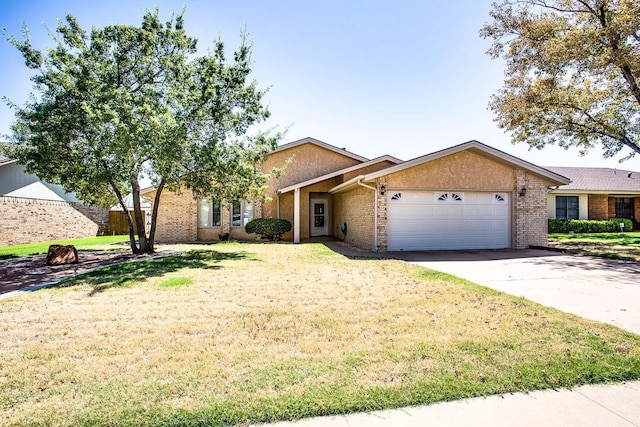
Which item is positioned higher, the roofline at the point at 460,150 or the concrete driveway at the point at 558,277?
the roofline at the point at 460,150

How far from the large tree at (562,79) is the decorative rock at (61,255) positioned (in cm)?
1913

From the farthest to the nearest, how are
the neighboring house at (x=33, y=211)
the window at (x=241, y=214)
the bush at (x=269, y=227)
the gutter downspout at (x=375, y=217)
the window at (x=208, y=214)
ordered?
the window at (x=241, y=214) → the window at (x=208, y=214) → the bush at (x=269, y=227) → the neighboring house at (x=33, y=211) → the gutter downspout at (x=375, y=217)

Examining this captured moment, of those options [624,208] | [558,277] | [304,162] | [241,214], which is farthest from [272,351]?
[624,208]

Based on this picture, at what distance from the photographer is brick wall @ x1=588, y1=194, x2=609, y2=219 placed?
22609 mm

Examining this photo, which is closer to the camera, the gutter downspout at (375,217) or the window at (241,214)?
the gutter downspout at (375,217)

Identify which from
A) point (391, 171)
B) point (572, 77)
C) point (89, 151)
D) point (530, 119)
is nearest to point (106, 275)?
point (89, 151)

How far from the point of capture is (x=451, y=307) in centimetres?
546

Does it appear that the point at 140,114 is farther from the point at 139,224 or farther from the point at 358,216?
the point at 358,216

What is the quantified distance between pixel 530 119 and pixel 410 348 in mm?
17348

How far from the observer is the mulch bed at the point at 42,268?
7438 mm

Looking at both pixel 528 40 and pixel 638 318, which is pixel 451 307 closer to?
pixel 638 318

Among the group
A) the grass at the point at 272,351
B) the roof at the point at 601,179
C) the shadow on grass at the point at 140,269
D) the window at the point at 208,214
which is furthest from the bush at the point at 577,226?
the window at the point at 208,214

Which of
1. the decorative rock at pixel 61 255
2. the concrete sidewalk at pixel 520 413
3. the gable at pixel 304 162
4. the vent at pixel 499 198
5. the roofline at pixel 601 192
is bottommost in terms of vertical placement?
the concrete sidewalk at pixel 520 413

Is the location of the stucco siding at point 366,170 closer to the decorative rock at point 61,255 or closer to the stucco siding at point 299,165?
the stucco siding at point 299,165
